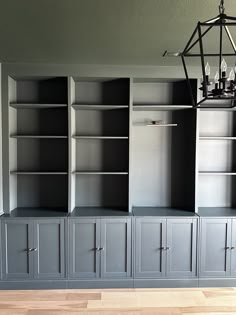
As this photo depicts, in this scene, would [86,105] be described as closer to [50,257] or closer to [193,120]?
[193,120]

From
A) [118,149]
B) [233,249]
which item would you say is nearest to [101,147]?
[118,149]

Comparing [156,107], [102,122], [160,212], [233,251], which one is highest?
[156,107]

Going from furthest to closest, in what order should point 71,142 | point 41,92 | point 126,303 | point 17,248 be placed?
point 41,92 < point 71,142 < point 17,248 < point 126,303

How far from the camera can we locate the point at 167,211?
345 cm

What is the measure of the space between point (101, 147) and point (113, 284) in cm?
171

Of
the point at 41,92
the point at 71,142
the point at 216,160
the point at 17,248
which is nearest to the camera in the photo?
the point at 17,248

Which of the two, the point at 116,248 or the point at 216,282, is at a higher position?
the point at 116,248

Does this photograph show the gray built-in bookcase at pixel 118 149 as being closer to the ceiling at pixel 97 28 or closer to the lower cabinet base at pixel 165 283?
the ceiling at pixel 97 28

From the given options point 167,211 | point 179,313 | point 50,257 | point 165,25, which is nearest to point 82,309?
point 179,313

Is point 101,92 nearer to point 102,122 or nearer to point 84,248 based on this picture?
point 102,122

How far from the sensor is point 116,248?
3207mm

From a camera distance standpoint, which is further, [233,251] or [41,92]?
[41,92]

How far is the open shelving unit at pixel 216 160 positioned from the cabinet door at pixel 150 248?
0.80 m

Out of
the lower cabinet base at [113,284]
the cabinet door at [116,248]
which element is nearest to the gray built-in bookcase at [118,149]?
the cabinet door at [116,248]
